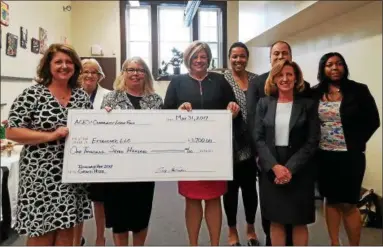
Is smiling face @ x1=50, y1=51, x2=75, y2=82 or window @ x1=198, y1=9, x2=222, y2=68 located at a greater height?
window @ x1=198, y1=9, x2=222, y2=68

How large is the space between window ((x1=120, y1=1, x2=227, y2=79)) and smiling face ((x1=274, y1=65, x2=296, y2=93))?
1.03ft

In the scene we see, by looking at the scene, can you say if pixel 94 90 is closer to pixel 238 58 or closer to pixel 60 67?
pixel 60 67

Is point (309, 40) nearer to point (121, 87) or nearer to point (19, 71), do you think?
point (121, 87)

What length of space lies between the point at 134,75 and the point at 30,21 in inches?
59.4

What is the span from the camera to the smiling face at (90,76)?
172 centimetres

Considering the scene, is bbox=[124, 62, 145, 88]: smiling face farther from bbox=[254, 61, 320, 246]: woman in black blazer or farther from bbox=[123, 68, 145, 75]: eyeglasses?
bbox=[254, 61, 320, 246]: woman in black blazer

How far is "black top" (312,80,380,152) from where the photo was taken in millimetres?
1817

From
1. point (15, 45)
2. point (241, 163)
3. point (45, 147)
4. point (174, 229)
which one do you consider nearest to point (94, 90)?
point (45, 147)

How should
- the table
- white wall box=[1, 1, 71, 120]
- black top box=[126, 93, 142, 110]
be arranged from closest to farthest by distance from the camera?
black top box=[126, 93, 142, 110] < white wall box=[1, 1, 71, 120] < the table

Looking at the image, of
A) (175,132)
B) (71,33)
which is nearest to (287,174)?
(175,132)

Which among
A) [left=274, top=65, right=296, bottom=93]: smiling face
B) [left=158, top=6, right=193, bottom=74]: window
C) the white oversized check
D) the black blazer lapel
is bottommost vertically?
the white oversized check

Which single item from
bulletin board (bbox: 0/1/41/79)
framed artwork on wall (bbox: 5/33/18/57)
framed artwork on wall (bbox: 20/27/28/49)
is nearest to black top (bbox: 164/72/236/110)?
bulletin board (bbox: 0/1/41/79)

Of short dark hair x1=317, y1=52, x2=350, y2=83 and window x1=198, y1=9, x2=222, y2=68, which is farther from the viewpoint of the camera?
short dark hair x1=317, y1=52, x2=350, y2=83

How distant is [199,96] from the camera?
1657 mm
